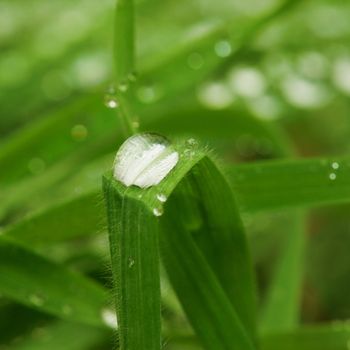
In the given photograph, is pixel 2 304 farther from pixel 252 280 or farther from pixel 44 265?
pixel 252 280

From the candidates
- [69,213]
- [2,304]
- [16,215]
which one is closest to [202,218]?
Answer: [69,213]

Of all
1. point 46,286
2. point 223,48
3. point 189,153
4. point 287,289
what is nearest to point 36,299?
point 46,286

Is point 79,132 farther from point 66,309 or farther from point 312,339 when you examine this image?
point 312,339

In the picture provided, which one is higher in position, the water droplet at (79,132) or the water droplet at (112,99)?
the water droplet at (79,132)

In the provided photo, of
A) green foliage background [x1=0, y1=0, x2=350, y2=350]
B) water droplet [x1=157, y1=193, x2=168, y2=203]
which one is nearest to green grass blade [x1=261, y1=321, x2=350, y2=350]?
green foliage background [x1=0, y1=0, x2=350, y2=350]

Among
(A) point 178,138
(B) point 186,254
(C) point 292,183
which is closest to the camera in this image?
(B) point 186,254

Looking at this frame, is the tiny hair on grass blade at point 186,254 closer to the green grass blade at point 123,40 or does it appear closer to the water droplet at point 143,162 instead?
the water droplet at point 143,162

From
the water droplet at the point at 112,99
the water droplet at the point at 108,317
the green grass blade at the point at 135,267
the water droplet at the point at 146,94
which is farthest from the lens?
the water droplet at the point at 146,94

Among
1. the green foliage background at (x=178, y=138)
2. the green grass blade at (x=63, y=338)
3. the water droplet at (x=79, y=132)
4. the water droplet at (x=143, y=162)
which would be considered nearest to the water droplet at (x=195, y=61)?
the green foliage background at (x=178, y=138)
